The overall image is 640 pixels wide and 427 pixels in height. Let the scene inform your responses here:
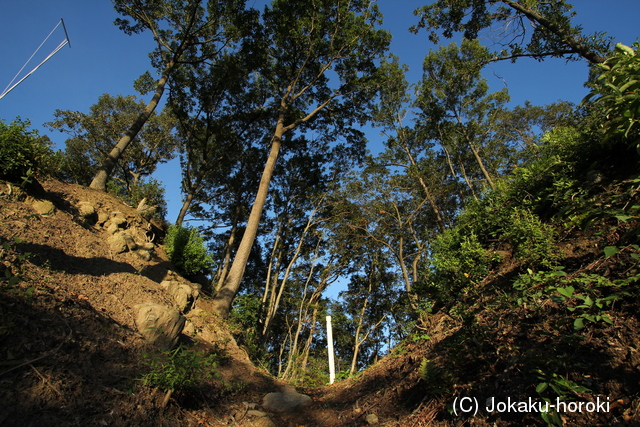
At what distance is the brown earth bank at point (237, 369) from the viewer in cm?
214

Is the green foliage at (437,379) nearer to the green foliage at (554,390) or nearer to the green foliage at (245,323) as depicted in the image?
the green foliage at (554,390)

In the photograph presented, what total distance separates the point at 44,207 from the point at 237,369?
4644mm

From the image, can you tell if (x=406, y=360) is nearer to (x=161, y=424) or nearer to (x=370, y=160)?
(x=161, y=424)

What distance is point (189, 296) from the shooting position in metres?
7.37

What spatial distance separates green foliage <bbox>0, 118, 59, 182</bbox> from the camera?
5.25m

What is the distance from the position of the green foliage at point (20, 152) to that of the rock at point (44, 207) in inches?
18.2

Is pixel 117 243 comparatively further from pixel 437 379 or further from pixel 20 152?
pixel 437 379

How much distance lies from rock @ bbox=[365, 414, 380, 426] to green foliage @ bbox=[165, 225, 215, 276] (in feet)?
23.0

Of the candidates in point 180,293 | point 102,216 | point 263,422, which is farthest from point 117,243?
point 263,422

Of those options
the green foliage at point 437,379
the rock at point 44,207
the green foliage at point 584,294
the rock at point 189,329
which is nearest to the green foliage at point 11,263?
the rock at point 44,207

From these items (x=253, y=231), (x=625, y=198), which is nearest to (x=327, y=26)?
(x=253, y=231)

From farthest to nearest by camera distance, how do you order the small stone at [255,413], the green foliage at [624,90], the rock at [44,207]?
the rock at [44,207]
the small stone at [255,413]
the green foliage at [624,90]

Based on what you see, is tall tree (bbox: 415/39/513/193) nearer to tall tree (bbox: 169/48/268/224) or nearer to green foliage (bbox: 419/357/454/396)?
tall tree (bbox: 169/48/268/224)

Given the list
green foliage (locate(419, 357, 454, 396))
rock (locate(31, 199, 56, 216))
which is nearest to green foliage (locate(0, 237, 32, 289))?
rock (locate(31, 199, 56, 216))
